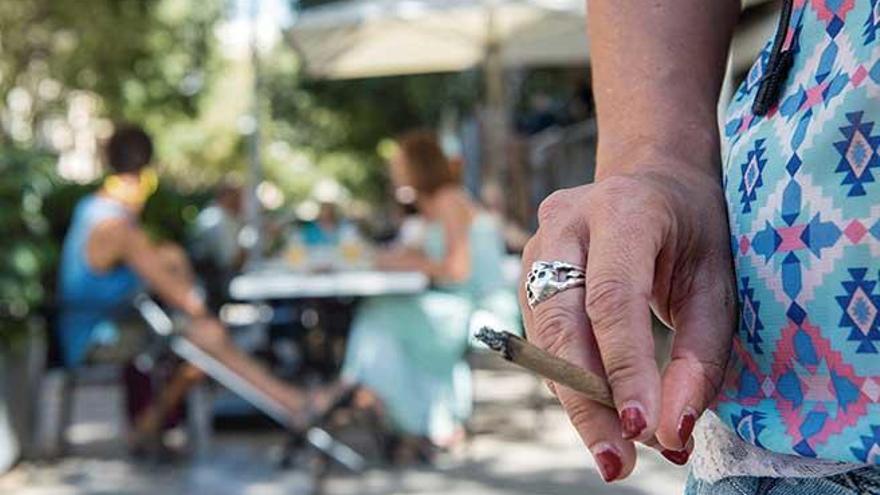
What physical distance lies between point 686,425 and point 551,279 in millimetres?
138

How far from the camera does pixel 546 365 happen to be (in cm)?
82

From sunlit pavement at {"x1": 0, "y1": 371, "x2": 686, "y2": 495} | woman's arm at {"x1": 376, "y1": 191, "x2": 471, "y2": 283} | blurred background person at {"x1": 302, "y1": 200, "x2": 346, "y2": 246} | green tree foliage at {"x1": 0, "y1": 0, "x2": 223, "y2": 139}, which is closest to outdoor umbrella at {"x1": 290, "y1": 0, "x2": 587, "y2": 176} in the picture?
blurred background person at {"x1": 302, "y1": 200, "x2": 346, "y2": 246}

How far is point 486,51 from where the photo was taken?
36.7 ft

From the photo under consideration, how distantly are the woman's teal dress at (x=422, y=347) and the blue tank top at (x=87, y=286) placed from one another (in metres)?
1.20

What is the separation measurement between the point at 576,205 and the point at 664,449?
18cm

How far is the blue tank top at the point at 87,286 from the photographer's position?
6.91 metres

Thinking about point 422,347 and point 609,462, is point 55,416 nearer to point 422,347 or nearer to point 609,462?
point 422,347

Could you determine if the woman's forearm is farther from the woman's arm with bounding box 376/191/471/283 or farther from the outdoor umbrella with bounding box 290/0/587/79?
the outdoor umbrella with bounding box 290/0/587/79

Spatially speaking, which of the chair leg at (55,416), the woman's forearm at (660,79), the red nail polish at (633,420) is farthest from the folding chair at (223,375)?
the red nail polish at (633,420)

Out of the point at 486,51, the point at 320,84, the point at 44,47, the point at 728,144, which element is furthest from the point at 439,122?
the point at 728,144

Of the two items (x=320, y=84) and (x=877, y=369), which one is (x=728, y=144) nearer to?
(x=877, y=369)

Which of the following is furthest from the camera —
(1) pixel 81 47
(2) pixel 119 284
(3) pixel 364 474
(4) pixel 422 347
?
(1) pixel 81 47

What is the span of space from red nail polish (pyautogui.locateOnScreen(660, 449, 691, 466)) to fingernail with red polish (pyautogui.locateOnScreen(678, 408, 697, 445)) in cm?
7

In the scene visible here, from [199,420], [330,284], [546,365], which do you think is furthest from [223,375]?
[546,365]
